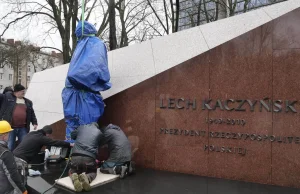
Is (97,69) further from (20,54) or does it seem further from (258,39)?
(20,54)

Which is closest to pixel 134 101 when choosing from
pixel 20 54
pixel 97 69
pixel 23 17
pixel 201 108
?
pixel 97 69

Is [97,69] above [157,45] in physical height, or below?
below

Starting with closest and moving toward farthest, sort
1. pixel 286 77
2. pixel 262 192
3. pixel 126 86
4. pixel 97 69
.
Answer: pixel 262 192 → pixel 286 77 → pixel 97 69 → pixel 126 86

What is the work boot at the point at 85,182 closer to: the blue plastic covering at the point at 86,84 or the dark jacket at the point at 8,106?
the blue plastic covering at the point at 86,84

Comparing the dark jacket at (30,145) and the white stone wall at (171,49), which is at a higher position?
the white stone wall at (171,49)

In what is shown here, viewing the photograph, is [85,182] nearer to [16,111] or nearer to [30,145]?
[30,145]

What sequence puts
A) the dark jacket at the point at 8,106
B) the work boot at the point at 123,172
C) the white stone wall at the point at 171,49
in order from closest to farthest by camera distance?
the white stone wall at the point at 171,49 < the work boot at the point at 123,172 < the dark jacket at the point at 8,106

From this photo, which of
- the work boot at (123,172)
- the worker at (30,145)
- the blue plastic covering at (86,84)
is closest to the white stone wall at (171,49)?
the blue plastic covering at (86,84)

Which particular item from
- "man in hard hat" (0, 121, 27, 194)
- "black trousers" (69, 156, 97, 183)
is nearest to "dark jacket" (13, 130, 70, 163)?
"black trousers" (69, 156, 97, 183)

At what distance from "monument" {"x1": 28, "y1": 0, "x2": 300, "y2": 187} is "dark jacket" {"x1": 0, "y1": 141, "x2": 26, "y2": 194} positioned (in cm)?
295

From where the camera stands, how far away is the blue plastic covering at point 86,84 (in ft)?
19.1

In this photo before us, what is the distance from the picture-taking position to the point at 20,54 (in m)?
32.9

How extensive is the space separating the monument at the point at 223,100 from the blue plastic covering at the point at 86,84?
57cm

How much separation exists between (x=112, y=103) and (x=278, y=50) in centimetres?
348
